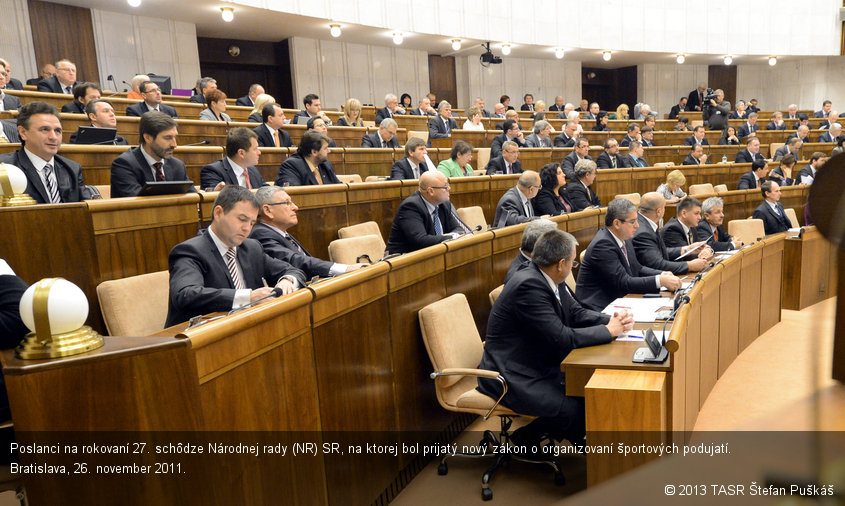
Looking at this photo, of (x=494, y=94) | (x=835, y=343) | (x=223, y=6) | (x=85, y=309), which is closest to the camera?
(x=835, y=343)

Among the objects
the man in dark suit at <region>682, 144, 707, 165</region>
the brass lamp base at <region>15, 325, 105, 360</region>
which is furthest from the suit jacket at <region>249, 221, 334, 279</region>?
the man in dark suit at <region>682, 144, 707, 165</region>

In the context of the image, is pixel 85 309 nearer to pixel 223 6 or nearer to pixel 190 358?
pixel 190 358

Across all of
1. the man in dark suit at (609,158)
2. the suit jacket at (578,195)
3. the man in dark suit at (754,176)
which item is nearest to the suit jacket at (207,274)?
the suit jacket at (578,195)

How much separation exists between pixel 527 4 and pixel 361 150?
6194mm

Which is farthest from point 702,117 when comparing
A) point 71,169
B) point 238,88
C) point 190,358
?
point 190,358

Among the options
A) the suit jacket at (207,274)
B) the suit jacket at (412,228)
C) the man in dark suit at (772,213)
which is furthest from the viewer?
the man in dark suit at (772,213)

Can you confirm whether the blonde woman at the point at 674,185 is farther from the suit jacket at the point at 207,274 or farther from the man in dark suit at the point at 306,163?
the suit jacket at the point at 207,274

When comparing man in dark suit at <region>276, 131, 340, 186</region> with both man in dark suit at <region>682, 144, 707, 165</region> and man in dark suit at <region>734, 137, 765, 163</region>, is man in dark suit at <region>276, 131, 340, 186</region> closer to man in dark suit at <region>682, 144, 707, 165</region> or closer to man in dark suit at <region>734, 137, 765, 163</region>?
man in dark suit at <region>682, 144, 707, 165</region>

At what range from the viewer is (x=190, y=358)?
1221 millimetres

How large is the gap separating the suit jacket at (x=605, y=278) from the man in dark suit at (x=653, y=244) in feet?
1.01

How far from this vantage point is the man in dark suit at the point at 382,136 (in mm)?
5543

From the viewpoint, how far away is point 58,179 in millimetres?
2568

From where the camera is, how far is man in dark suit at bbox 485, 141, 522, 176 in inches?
203

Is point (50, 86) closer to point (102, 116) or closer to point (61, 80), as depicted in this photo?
point (61, 80)
